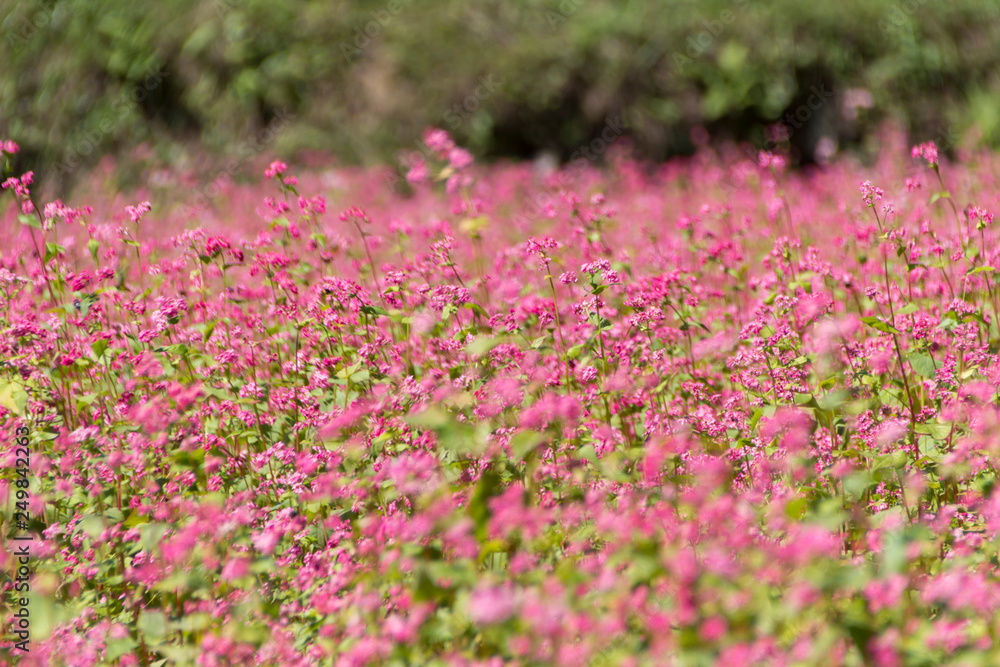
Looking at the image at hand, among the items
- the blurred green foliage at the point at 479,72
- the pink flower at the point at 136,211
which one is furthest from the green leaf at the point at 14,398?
the blurred green foliage at the point at 479,72

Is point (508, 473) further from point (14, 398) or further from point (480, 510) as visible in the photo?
point (14, 398)

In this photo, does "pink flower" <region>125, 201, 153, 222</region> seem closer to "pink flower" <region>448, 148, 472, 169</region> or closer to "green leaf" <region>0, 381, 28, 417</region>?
"green leaf" <region>0, 381, 28, 417</region>

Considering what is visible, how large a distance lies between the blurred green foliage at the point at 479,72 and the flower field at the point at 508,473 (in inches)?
235

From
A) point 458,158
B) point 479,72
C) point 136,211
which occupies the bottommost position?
point 479,72

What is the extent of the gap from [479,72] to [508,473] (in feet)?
26.6

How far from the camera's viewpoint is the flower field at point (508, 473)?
6.47 ft

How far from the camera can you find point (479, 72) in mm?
10211

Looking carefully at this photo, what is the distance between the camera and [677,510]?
2809mm

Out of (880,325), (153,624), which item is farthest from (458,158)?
(153,624)

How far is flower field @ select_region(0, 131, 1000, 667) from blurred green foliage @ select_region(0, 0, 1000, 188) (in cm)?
598

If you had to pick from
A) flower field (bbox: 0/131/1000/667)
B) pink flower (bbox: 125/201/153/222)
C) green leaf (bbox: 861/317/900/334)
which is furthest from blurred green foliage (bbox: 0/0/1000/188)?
green leaf (bbox: 861/317/900/334)

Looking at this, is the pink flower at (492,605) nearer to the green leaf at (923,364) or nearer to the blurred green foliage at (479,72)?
the green leaf at (923,364)

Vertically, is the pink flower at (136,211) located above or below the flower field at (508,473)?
above

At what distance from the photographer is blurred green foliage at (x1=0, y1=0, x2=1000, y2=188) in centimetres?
977
